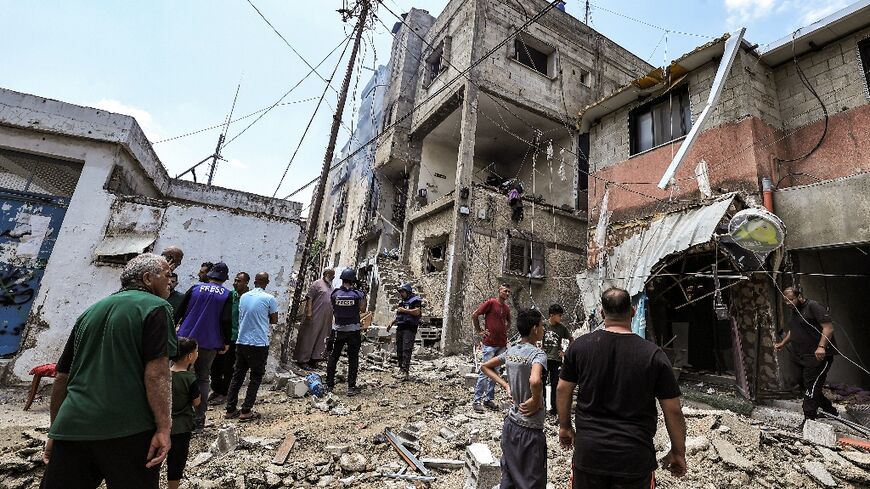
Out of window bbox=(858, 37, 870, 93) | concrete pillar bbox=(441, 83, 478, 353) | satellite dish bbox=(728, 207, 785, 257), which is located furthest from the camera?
concrete pillar bbox=(441, 83, 478, 353)

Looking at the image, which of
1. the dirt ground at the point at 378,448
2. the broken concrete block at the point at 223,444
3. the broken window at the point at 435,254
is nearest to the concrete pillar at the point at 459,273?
the broken window at the point at 435,254

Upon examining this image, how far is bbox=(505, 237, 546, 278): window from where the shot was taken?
1226 centimetres

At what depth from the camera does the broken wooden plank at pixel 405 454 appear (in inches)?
138

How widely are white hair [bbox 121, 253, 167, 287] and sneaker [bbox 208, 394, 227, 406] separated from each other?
3.79 metres

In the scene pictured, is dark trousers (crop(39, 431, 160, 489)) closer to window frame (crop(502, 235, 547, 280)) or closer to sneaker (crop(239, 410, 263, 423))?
sneaker (crop(239, 410, 263, 423))

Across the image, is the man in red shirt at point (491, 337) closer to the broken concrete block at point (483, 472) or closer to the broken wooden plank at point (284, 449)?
the broken concrete block at point (483, 472)

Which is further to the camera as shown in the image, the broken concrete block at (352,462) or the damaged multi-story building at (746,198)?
Answer: the damaged multi-story building at (746,198)

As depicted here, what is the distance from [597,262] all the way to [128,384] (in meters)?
9.34

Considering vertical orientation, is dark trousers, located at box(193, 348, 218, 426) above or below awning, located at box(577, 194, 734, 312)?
below

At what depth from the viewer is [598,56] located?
1619 centimetres

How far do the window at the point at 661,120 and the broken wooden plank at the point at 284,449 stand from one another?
9.65 m

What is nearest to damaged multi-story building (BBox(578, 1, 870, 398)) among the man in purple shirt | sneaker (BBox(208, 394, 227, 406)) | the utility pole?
the utility pole

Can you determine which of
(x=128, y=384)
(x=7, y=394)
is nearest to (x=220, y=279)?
(x=128, y=384)

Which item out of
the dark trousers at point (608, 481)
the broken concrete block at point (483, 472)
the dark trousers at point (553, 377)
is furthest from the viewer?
the dark trousers at point (553, 377)
